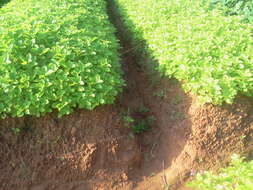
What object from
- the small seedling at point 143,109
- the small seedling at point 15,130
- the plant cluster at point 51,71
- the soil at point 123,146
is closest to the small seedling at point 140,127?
the soil at point 123,146

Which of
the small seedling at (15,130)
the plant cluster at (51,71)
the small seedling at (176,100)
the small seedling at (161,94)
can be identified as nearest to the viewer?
the plant cluster at (51,71)

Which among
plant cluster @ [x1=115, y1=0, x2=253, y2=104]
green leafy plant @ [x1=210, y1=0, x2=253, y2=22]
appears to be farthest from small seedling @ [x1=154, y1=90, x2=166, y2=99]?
green leafy plant @ [x1=210, y1=0, x2=253, y2=22]

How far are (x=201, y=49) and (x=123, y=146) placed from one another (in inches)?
70.2

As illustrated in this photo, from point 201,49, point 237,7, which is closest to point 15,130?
point 201,49

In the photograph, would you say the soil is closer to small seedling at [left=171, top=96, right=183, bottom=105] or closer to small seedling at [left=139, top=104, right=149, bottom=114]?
small seedling at [left=171, top=96, right=183, bottom=105]

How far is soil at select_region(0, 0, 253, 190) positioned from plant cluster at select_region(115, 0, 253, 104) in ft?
0.69

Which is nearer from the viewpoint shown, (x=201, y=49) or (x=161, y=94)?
(x=201, y=49)

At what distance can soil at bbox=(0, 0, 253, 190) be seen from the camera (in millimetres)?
2934

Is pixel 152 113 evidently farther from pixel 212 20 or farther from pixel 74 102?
pixel 212 20

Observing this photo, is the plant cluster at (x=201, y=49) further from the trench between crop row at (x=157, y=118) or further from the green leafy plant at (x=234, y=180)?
the green leafy plant at (x=234, y=180)

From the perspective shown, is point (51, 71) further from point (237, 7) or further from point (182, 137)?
point (237, 7)

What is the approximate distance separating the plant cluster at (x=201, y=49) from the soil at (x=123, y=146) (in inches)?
8.3

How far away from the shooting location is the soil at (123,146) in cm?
293

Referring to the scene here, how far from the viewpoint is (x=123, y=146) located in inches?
126
